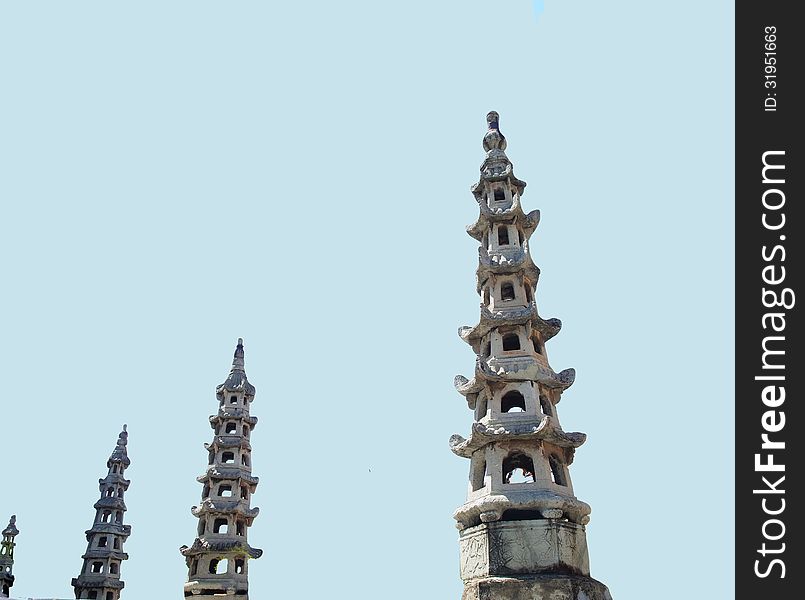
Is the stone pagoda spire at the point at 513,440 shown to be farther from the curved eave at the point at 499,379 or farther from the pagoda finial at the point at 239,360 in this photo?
the pagoda finial at the point at 239,360

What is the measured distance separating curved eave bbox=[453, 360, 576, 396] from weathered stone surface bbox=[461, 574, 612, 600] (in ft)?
23.4

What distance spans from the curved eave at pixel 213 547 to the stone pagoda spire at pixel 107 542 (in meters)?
Answer: 15.0

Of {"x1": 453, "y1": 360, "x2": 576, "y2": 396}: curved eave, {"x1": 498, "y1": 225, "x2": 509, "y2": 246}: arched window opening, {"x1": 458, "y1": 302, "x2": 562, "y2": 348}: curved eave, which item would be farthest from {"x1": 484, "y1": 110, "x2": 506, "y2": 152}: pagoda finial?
{"x1": 453, "y1": 360, "x2": 576, "y2": 396}: curved eave

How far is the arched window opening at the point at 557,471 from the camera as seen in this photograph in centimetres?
2581

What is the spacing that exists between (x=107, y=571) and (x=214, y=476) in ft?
53.1

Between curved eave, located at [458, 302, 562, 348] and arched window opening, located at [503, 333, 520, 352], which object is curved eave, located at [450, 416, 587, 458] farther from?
curved eave, located at [458, 302, 562, 348]

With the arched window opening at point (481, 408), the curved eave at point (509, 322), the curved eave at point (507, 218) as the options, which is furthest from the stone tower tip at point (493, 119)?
the arched window opening at point (481, 408)

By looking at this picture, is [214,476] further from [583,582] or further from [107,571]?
[583,582]

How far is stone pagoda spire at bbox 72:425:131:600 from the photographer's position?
53312 millimetres

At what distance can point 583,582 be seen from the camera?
2269cm

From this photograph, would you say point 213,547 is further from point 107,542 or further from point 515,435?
point 515,435

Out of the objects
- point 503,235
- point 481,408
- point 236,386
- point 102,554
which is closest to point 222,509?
point 236,386

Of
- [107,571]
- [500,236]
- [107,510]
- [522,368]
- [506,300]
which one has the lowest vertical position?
[107,571]

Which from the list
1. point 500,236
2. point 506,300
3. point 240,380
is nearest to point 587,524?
point 506,300
